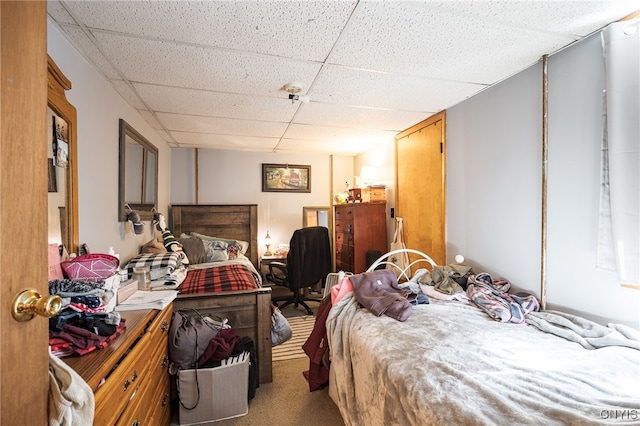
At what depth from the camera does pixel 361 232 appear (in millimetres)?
3553

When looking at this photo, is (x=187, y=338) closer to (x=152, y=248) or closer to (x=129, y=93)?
(x=152, y=248)

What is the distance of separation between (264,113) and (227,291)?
167 cm

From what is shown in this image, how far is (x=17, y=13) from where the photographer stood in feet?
1.81

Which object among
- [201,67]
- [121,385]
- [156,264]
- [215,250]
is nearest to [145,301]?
[121,385]

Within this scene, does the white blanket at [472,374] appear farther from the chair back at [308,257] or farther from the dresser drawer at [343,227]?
the dresser drawer at [343,227]

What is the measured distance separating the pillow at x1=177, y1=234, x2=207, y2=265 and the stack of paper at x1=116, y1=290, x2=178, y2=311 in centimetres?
160

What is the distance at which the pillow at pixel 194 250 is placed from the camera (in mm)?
3191

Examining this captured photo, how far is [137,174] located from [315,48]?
2030 mm

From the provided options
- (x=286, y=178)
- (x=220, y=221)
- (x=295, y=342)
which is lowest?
(x=295, y=342)

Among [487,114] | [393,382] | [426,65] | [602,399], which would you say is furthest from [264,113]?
[602,399]

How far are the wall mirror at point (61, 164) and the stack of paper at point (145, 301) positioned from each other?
410 mm

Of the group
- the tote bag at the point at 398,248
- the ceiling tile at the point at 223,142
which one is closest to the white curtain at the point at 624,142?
the tote bag at the point at 398,248

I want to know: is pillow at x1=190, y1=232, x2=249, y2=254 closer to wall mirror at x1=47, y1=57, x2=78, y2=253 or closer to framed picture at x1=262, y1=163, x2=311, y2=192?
framed picture at x1=262, y1=163, x2=311, y2=192

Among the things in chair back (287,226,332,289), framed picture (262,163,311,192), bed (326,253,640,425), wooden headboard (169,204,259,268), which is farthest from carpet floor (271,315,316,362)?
framed picture (262,163,311,192)
